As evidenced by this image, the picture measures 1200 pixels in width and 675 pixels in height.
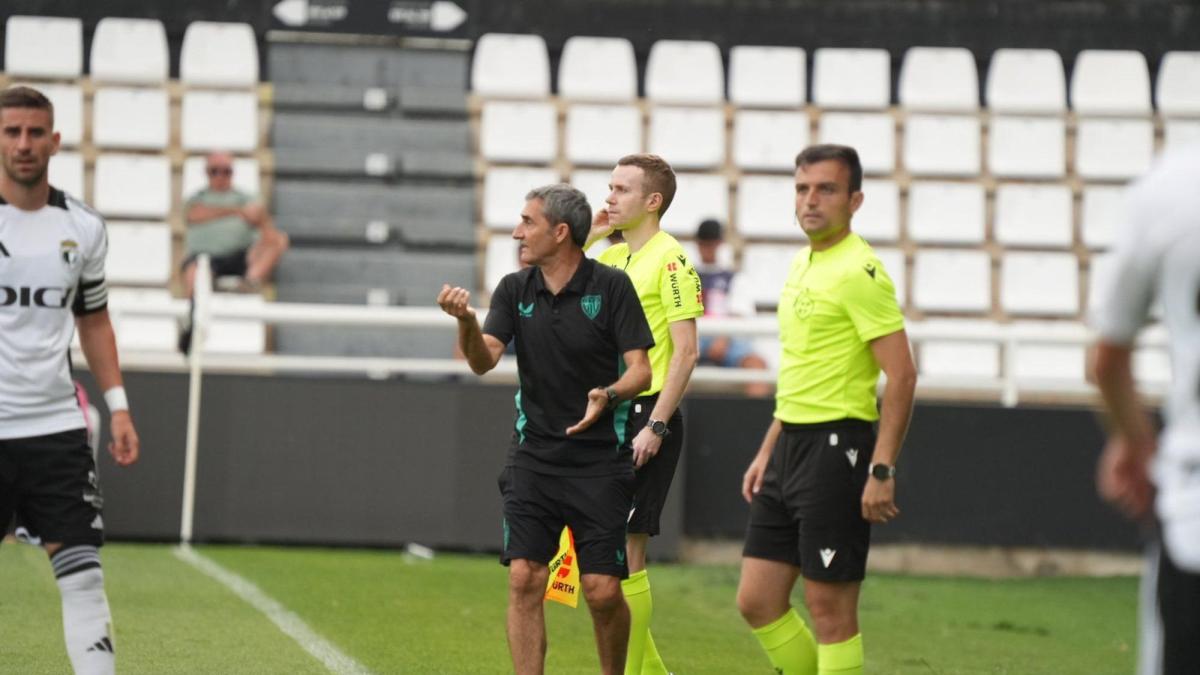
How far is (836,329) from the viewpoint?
6434mm

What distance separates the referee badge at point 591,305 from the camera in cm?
651

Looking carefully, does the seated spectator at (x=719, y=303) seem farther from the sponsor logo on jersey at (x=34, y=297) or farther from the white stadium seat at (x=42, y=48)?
the sponsor logo on jersey at (x=34, y=297)

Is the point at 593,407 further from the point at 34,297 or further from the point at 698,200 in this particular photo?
the point at 698,200

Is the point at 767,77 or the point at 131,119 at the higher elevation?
the point at 767,77

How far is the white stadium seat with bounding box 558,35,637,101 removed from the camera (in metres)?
17.7

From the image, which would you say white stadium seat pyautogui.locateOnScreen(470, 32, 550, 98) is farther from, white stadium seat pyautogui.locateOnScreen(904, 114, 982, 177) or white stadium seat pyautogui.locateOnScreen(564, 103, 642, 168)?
white stadium seat pyautogui.locateOnScreen(904, 114, 982, 177)

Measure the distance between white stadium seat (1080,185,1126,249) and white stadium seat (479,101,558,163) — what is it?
5.23m

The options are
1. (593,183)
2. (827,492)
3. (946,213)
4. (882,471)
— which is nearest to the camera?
(882,471)

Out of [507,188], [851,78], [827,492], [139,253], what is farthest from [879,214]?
[827,492]

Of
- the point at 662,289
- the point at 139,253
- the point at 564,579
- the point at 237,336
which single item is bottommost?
the point at 564,579

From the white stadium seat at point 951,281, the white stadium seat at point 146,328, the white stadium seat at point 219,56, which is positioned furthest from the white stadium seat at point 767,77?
the white stadium seat at point 146,328

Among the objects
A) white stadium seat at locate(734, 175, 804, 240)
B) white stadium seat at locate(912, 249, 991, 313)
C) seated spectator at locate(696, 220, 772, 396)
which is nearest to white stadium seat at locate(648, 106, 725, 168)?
white stadium seat at locate(734, 175, 804, 240)

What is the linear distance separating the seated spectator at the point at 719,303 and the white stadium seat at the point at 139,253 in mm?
4953

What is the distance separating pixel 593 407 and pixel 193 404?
22.7ft
